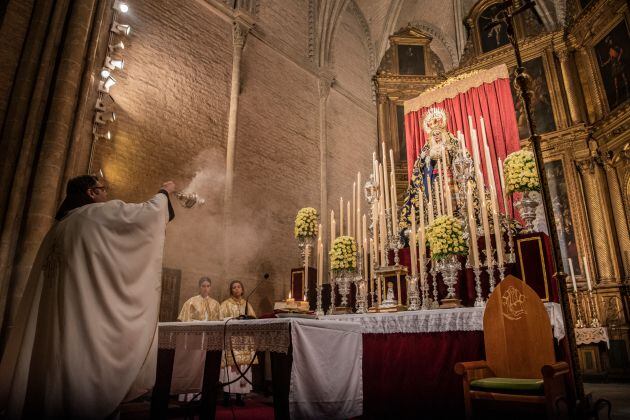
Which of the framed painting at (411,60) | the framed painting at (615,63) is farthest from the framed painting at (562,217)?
the framed painting at (411,60)

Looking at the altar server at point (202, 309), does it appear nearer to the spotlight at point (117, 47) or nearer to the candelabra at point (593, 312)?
the spotlight at point (117, 47)

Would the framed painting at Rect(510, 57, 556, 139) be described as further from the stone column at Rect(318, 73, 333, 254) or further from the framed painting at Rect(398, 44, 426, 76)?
the stone column at Rect(318, 73, 333, 254)

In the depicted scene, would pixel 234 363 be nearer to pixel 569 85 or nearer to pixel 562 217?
pixel 562 217

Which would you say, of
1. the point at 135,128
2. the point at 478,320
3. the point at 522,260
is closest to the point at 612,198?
the point at 522,260

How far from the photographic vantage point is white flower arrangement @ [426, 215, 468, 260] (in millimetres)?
4246

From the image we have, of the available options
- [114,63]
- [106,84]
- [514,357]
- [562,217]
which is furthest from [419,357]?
[562,217]

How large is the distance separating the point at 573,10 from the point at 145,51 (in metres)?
9.94

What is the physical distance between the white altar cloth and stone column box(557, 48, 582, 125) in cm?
933

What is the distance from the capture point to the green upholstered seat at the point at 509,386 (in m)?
2.92

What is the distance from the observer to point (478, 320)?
3.76m

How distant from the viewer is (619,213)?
29.6ft

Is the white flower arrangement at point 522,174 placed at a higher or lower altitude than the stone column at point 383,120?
lower

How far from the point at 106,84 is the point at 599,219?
9.75 metres

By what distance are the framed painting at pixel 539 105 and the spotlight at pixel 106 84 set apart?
9026mm
